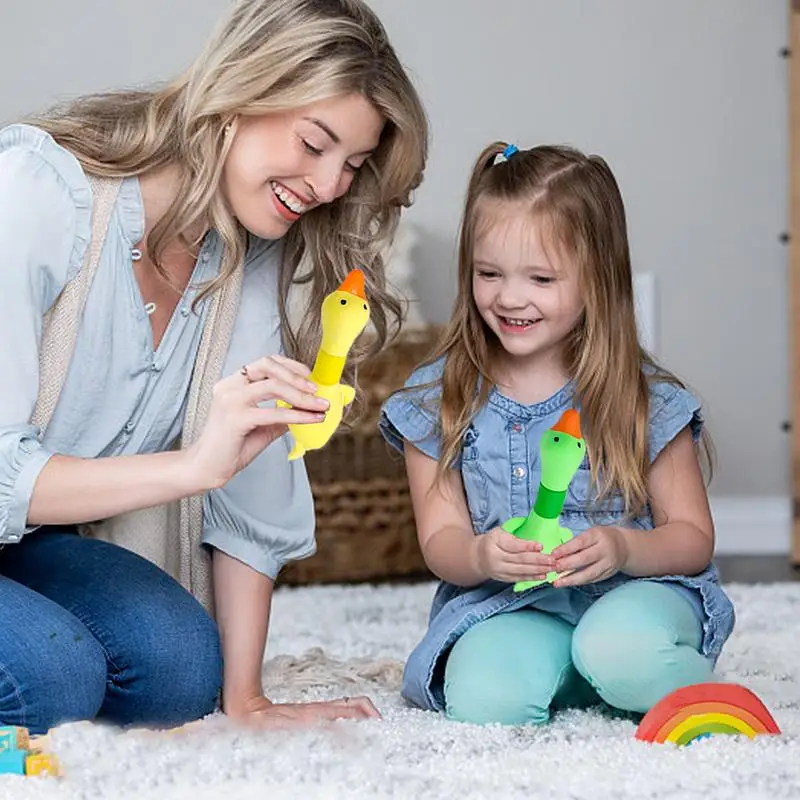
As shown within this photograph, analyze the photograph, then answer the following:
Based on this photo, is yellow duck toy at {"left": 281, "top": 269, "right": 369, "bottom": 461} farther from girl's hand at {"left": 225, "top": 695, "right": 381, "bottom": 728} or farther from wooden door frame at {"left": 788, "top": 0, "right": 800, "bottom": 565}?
wooden door frame at {"left": 788, "top": 0, "right": 800, "bottom": 565}

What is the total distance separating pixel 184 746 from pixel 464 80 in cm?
214

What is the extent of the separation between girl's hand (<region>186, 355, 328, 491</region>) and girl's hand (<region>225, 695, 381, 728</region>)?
0.78 ft

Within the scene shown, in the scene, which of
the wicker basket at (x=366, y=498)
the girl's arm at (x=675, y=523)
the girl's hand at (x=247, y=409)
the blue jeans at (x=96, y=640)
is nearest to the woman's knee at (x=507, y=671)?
the girl's arm at (x=675, y=523)

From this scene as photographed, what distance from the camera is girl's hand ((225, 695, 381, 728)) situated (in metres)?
1.22

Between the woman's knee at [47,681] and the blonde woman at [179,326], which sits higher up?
the blonde woman at [179,326]

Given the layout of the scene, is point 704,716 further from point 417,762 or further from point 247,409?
point 247,409

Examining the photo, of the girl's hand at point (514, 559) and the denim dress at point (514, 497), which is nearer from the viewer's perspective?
the girl's hand at point (514, 559)

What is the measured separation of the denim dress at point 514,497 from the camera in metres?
1.36

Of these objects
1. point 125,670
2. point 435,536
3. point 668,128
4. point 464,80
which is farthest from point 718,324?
point 125,670

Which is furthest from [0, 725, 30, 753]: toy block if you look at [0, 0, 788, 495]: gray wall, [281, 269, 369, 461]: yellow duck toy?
[0, 0, 788, 495]: gray wall

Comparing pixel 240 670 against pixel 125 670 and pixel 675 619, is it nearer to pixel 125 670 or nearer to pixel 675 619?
pixel 125 670

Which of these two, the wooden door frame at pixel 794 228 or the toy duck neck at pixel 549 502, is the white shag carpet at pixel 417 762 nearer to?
the toy duck neck at pixel 549 502

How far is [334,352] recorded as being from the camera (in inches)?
44.4

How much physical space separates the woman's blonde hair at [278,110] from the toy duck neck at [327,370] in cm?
21
